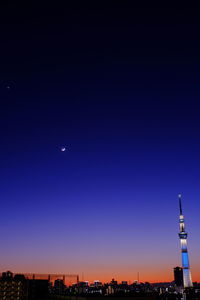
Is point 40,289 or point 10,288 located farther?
point 40,289

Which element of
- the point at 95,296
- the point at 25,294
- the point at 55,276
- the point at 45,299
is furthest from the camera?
the point at 45,299

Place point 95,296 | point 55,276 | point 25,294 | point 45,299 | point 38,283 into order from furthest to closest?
point 38,283 → point 45,299 → point 55,276 → point 25,294 → point 95,296

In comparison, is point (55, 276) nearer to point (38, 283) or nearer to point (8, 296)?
point (8, 296)

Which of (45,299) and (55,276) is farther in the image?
(45,299)

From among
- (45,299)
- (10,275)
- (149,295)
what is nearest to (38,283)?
(45,299)

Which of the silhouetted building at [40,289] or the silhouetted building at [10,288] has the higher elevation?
the silhouetted building at [10,288]

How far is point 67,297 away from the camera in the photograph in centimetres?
4250

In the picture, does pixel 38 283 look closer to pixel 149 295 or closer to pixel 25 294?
pixel 25 294

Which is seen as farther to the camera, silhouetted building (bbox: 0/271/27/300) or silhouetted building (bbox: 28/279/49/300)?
silhouetted building (bbox: 28/279/49/300)

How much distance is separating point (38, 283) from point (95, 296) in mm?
19339

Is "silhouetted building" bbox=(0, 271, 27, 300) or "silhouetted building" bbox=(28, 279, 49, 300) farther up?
"silhouetted building" bbox=(0, 271, 27, 300)

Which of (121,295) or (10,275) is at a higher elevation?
(10,275)

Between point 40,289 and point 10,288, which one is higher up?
point 10,288

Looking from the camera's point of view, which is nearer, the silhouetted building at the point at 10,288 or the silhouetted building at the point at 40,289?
the silhouetted building at the point at 10,288
